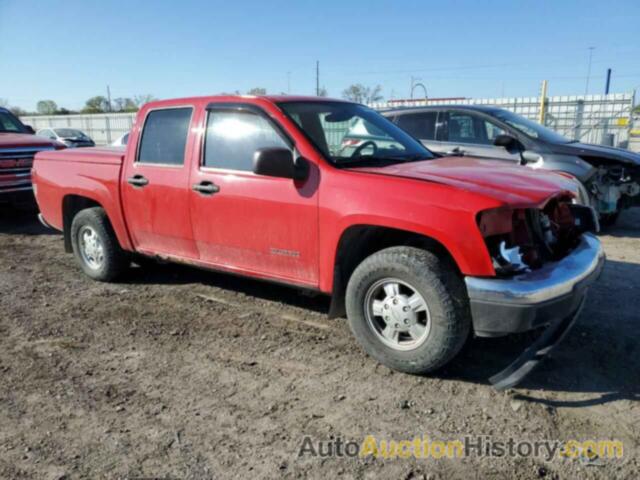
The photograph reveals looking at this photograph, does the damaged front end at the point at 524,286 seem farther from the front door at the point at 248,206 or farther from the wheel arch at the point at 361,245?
the front door at the point at 248,206

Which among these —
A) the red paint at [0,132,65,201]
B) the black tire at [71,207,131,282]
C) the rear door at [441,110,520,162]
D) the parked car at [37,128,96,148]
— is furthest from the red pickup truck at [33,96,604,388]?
the parked car at [37,128,96,148]

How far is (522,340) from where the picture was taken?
3.94 m

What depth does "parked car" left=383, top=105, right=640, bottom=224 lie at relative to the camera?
23.8 ft

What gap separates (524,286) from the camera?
2.96m

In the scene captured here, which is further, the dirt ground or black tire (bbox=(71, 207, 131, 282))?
black tire (bbox=(71, 207, 131, 282))

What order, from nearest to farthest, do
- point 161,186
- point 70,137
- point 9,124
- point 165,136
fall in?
point 161,186 → point 165,136 → point 9,124 → point 70,137

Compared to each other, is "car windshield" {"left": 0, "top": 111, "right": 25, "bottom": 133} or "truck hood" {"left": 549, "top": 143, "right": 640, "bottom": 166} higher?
"car windshield" {"left": 0, "top": 111, "right": 25, "bottom": 133}

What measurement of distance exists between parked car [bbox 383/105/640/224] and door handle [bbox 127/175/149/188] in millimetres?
4027

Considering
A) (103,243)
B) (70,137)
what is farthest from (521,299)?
(70,137)

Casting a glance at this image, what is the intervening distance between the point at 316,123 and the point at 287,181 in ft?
2.16

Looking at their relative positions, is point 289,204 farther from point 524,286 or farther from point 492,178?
point 524,286

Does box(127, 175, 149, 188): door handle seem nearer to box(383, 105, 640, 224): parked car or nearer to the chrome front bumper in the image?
the chrome front bumper

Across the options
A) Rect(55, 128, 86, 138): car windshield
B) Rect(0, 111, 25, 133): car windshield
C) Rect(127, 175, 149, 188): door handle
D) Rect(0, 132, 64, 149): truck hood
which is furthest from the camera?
Rect(55, 128, 86, 138): car windshield

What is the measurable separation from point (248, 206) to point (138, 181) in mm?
1384
